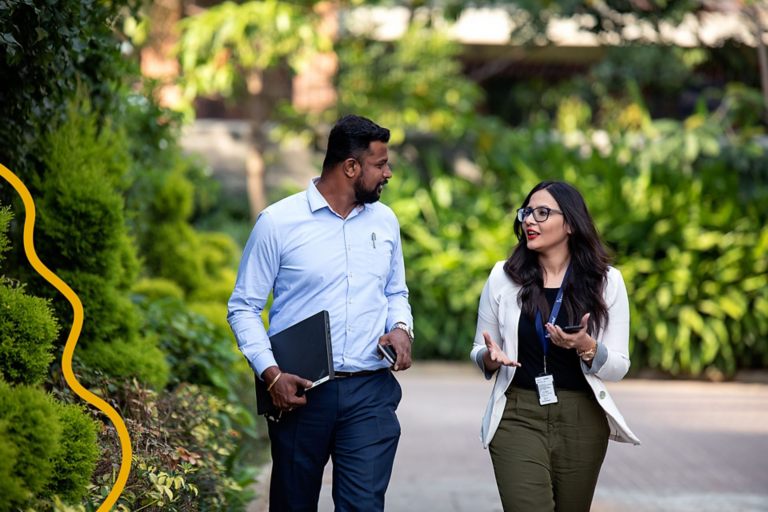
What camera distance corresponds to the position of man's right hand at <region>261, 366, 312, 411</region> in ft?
14.4

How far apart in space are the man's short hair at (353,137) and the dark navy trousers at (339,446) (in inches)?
35.4

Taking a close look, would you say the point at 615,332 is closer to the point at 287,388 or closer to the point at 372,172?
the point at 372,172

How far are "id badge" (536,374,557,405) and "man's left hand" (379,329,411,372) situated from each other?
560 millimetres

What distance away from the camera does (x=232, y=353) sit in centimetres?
762

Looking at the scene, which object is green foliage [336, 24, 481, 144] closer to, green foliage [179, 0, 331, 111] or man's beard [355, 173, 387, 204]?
green foliage [179, 0, 331, 111]

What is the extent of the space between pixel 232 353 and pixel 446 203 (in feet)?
24.7

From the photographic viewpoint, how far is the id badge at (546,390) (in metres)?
4.68

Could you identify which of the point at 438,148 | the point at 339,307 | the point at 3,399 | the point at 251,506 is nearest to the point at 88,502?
the point at 3,399

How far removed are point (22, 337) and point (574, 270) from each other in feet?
7.35

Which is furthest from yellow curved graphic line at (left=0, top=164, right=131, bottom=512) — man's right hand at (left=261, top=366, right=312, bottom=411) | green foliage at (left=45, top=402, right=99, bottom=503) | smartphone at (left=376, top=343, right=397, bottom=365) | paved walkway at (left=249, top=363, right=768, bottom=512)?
paved walkway at (left=249, top=363, right=768, bottom=512)

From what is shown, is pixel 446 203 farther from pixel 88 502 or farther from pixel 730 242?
pixel 88 502

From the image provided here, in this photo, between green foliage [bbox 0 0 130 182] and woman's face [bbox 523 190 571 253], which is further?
green foliage [bbox 0 0 130 182]

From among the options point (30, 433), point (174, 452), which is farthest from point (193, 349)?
point (30, 433)

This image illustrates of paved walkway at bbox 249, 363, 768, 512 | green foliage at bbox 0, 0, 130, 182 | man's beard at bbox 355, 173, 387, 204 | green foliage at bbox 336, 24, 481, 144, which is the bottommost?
paved walkway at bbox 249, 363, 768, 512
